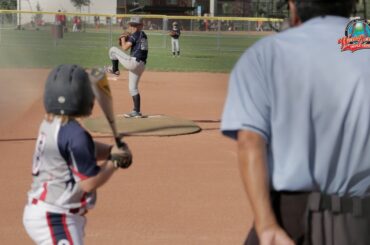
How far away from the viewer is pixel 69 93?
9.82ft

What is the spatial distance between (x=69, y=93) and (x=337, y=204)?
4.84 ft

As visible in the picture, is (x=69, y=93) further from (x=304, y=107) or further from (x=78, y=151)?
(x=304, y=107)

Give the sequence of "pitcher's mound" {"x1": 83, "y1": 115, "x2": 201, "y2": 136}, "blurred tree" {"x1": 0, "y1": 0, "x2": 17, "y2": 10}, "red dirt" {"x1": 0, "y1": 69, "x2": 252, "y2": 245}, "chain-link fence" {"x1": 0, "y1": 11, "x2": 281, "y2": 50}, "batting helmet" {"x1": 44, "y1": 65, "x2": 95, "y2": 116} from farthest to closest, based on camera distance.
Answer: "blurred tree" {"x1": 0, "y1": 0, "x2": 17, "y2": 10}
"chain-link fence" {"x1": 0, "y1": 11, "x2": 281, "y2": 50}
"pitcher's mound" {"x1": 83, "y1": 115, "x2": 201, "y2": 136}
"red dirt" {"x1": 0, "y1": 69, "x2": 252, "y2": 245}
"batting helmet" {"x1": 44, "y1": 65, "x2": 95, "y2": 116}

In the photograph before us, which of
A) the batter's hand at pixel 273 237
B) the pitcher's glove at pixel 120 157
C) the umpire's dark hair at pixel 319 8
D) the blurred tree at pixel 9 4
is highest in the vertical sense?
the blurred tree at pixel 9 4

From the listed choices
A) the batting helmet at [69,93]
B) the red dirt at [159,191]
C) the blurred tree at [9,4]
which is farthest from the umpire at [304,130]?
the blurred tree at [9,4]

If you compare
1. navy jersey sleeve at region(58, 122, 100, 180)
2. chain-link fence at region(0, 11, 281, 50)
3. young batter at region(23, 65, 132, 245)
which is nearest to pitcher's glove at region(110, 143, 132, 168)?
young batter at region(23, 65, 132, 245)

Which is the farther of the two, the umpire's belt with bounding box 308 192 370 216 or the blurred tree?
the blurred tree

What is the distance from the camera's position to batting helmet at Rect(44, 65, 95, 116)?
118 inches

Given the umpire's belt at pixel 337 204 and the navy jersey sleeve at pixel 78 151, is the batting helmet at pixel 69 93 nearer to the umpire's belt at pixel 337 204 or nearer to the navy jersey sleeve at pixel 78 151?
the navy jersey sleeve at pixel 78 151

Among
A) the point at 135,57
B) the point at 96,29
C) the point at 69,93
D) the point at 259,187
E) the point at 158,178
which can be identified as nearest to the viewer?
the point at 259,187

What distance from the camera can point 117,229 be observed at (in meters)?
4.89

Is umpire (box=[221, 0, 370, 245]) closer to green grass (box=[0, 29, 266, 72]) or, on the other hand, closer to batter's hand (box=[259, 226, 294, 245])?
batter's hand (box=[259, 226, 294, 245])

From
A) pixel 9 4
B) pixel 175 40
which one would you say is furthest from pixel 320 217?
pixel 9 4

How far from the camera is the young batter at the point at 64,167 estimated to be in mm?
2918
